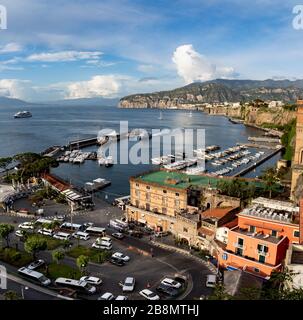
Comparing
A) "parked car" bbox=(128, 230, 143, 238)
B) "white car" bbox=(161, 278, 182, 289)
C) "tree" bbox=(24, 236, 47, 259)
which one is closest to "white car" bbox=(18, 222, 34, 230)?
"tree" bbox=(24, 236, 47, 259)

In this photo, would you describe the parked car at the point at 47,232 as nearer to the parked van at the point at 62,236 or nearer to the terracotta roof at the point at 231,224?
the parked van at the point at 62,236

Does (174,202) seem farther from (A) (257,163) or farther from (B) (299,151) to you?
(A) (257,163)

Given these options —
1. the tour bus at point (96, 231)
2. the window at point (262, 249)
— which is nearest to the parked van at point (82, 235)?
the tour bus at point (96, 231)

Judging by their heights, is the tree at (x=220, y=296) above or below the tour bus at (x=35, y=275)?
above

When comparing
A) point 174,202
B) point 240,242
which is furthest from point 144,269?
point 174,202

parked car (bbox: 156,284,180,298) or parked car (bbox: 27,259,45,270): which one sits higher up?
parked car (bbox: 27,259,45,270)

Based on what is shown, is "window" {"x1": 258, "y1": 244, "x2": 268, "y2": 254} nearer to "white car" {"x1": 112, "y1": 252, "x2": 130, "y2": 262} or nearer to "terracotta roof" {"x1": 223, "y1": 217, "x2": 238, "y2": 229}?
"terracotta roof" {"x1": 223, "y1": 217, "x2": 238, "y2": 229}

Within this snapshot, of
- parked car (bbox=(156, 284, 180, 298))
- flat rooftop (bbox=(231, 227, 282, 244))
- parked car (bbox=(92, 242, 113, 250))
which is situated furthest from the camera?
parked car (bbox=(92, 242, 113, 250))
